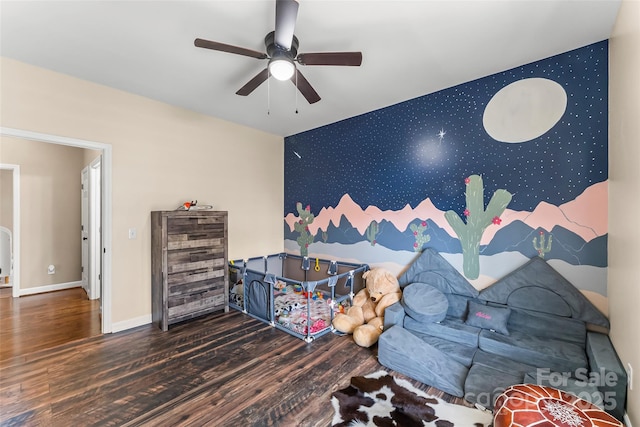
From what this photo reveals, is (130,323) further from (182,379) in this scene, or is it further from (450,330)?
(450,330)

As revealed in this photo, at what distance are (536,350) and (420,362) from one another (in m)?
0.87

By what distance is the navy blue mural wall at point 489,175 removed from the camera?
2186 mm

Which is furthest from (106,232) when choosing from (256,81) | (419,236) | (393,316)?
(419,236)

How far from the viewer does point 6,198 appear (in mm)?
4422

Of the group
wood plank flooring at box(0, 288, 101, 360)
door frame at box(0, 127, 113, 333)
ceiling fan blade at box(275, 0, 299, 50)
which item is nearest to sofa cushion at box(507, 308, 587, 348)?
ceiling fan blade at box(275, 0, 299, 50)

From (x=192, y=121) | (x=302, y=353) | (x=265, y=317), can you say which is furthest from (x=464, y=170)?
(x=192, y=121)

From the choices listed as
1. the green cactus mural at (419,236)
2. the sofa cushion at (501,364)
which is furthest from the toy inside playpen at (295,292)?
the sofa cushion at (501,364)

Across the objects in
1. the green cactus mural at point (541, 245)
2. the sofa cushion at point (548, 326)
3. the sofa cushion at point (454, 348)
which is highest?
the green cactus mural at point (541, 245)

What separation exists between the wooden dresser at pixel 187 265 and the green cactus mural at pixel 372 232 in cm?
198

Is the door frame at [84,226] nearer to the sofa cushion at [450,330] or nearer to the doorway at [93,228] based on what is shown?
the doorway at [93,228]

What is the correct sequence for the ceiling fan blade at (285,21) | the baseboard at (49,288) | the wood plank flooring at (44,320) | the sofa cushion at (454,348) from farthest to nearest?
the baseboard at (49,288) → the wood plank flooring at (44,320) → the sofa cushion at (454,348) → the ceiling fan blade at (285,21)

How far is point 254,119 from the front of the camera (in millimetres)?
3869

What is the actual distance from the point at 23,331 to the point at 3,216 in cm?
282

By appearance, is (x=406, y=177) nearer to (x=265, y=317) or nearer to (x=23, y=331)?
(x=265, y=317)
